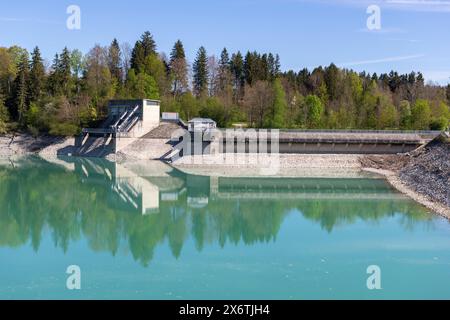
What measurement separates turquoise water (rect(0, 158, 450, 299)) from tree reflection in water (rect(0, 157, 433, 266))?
0.21 feet

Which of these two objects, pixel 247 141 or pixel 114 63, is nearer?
pixel 247 141

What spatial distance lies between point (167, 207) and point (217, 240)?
637 centimetres

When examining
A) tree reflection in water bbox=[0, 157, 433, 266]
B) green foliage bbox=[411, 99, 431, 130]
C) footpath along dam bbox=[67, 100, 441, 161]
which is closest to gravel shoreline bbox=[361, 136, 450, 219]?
tree reflection in water bbox=[0, 157, 433, 266]

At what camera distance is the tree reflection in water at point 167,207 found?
17.9 meters

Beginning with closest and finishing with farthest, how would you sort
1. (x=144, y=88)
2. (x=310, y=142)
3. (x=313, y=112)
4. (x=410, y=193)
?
(x=410, y=193), (x=310, y=142), (x=313, y=112), (x=144, y=88)

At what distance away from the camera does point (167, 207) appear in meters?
23.2

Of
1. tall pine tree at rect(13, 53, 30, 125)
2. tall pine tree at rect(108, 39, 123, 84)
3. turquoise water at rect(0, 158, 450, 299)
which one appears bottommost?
turquoise water at rect(0, 158, 450, 299)

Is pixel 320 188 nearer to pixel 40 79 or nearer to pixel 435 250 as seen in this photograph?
pixel 435 250

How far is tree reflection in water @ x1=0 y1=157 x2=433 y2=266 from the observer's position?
17891 millimetres

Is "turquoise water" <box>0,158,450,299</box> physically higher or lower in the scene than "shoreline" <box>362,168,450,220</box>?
lower

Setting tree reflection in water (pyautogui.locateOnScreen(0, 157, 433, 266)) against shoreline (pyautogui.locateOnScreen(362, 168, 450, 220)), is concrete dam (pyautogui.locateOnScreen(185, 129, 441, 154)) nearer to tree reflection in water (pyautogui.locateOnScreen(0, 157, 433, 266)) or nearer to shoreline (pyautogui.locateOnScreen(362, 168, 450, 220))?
shoreline (pyautogui.locateOnScreen(362, 168, 450, 220))

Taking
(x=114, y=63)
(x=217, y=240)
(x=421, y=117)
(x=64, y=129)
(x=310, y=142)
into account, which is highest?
(x=114, y=63)

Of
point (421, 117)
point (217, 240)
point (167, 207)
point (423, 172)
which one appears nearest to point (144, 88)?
point (421, 117)

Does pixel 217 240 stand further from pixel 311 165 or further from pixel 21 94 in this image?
pixel 21 94
